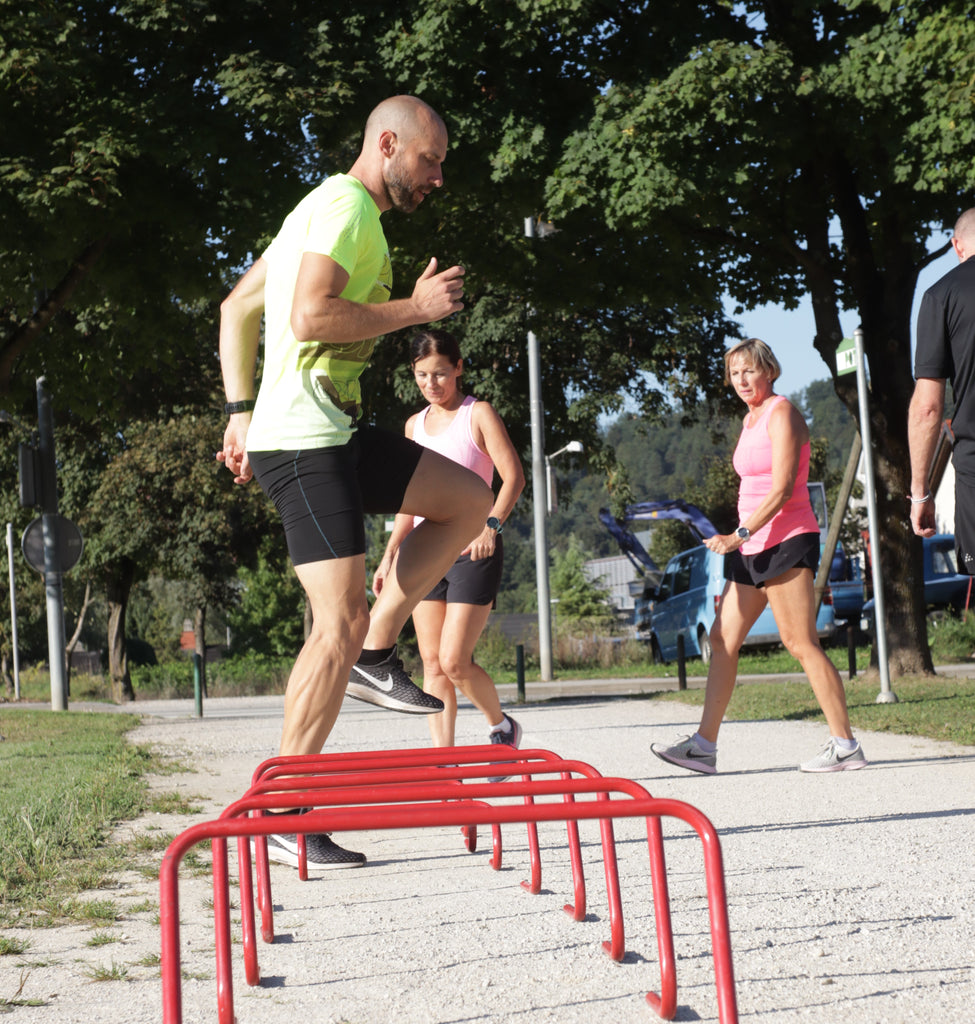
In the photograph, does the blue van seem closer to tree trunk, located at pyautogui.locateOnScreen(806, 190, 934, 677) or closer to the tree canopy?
tree trunk, located at pyautogui.locateOnScreen(806, 190, 934, 677)

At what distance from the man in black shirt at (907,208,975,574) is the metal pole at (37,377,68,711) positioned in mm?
12734

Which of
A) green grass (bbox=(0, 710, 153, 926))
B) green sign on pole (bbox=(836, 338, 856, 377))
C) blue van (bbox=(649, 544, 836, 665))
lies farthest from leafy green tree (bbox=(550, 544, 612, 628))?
green grass (bbox=(0, 710, 153, 926))

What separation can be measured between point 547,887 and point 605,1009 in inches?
50.3

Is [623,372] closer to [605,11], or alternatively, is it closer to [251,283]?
[605,11]

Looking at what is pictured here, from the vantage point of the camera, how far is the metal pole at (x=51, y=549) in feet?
51.1

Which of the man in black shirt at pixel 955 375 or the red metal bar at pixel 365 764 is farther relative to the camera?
the man in black shirt at pixel 955 375

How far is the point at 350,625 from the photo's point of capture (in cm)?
387

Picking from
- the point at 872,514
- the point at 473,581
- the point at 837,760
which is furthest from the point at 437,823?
the point at 872,514

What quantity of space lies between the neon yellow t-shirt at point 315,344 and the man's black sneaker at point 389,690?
880 mm

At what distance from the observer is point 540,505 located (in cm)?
2439

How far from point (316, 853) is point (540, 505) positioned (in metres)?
20.3

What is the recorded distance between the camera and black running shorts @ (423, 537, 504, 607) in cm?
604

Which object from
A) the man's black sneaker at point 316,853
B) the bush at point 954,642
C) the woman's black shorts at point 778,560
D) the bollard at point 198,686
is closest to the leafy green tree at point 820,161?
the bush at point 954,642

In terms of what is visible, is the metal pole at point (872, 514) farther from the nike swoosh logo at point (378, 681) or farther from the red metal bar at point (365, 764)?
the red metal bar at point (365, 764)
